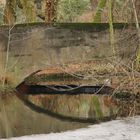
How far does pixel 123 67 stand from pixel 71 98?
2.27 m

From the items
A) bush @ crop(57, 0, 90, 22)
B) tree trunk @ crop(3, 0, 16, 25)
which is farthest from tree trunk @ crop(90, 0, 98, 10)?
tree trunk @ crop(3, 0, 16, 25)

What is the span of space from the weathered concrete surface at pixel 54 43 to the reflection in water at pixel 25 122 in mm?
2268

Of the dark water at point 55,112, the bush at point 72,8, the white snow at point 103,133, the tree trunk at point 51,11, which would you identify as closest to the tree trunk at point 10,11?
the tree trunk at point 51,11

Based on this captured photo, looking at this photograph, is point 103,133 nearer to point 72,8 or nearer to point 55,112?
point 55,112

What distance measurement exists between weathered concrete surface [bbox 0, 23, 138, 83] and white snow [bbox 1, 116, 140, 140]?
17.4 ft

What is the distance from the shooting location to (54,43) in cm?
1480

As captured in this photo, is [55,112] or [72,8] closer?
[55,112]

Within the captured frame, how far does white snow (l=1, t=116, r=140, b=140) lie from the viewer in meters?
8.12

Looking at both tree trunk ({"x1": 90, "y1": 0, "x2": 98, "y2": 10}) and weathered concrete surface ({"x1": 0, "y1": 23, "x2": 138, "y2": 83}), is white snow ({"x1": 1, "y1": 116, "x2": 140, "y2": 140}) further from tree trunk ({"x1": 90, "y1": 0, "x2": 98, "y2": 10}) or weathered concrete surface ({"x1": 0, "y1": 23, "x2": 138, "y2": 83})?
tree trunk ({"x1": 90, "y1": 0, "x2": 98, "y2": 10})

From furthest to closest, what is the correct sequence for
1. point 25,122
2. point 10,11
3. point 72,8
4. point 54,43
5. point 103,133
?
point 72,8 → point 10,11 → point 54,43 → point 25,122 → point 103,133

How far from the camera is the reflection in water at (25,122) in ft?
30.8

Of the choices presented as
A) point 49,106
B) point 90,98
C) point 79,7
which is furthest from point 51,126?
point 79,7

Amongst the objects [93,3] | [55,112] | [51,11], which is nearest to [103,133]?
[55,112]

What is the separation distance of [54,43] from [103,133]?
21.9ft
